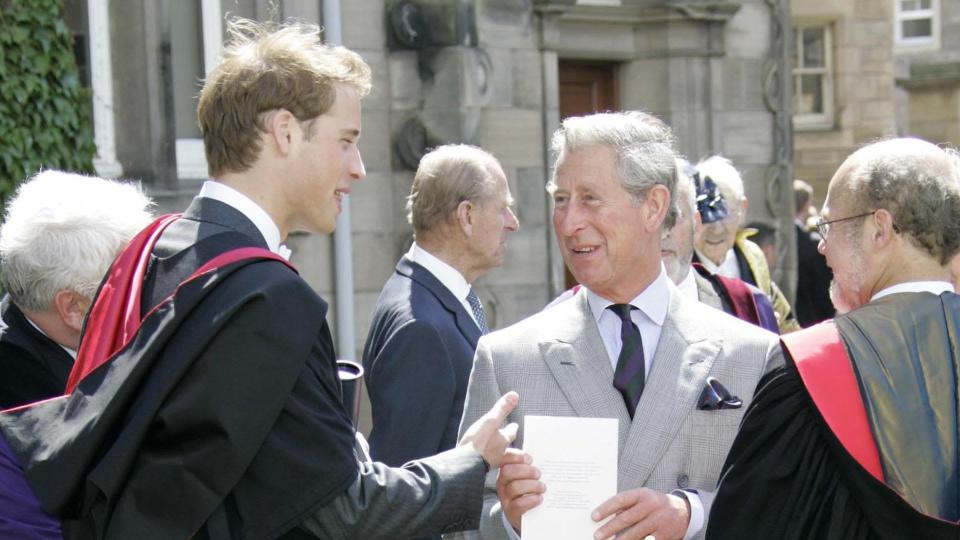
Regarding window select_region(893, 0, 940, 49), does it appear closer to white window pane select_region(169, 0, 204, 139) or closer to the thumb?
white window pane select_region(169, 0, 204, 139)

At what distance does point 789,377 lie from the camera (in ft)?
10.9

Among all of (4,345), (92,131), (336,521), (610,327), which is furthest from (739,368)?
(92,131)

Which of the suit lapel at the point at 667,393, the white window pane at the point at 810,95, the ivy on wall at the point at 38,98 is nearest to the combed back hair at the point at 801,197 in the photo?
the ivy on wall at the point at 38,98

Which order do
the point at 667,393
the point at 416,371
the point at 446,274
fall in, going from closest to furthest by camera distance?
the point at 667,393 → the point at 416,371 → the point at 446,274

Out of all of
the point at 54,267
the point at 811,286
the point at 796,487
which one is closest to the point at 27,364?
the point at 54,267

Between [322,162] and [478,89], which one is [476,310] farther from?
[478,89]

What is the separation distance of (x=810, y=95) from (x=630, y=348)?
1823cm

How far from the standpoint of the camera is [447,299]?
198 inches

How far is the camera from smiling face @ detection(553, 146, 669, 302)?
→ 3875 mm

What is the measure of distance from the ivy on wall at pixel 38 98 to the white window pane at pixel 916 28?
20.8 m

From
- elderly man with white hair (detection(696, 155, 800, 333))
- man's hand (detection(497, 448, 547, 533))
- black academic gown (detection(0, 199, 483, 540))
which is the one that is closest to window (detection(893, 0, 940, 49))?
elderly man with white hair (detection(696, 155, 800, 333))

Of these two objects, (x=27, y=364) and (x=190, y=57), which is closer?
(x=27, y=364)

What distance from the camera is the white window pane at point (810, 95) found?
21.3 metres

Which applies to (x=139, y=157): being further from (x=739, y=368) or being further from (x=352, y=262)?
(x=739, y=368)
